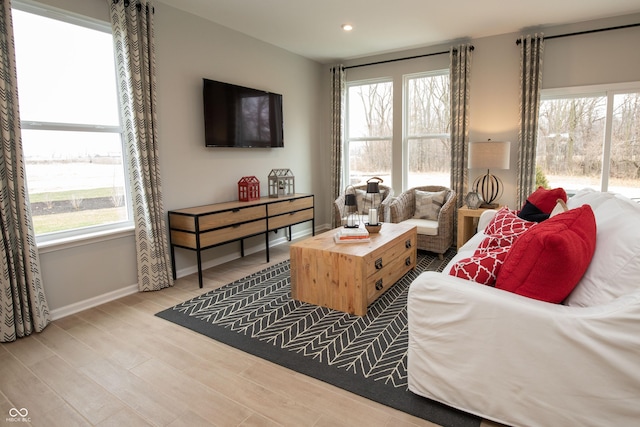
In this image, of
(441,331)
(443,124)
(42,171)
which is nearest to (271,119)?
(443,124)

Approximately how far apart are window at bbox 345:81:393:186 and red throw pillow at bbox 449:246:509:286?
3.72 metres

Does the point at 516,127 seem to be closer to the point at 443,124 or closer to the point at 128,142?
the point at 443,124

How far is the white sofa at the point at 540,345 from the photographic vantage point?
4.41 ft

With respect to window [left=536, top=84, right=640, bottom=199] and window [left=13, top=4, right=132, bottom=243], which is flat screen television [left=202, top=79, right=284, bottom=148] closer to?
window [left=13, top=4, right=132, bottom=243]

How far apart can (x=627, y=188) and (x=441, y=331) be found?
3853 mm

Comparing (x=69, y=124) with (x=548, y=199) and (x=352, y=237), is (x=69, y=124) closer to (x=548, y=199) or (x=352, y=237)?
(x=352, y=237)

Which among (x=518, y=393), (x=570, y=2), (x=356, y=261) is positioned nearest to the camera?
(x=518, y=393)

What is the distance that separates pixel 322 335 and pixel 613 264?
1.66 m

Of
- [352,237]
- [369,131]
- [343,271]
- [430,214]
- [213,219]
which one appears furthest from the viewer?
[369,131]

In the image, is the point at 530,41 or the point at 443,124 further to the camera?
the point at 443,124

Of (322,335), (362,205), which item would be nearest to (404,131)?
(362,205)

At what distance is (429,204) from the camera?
465cm

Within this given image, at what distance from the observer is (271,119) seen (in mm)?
4785

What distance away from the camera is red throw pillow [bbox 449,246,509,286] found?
5.76 ft
